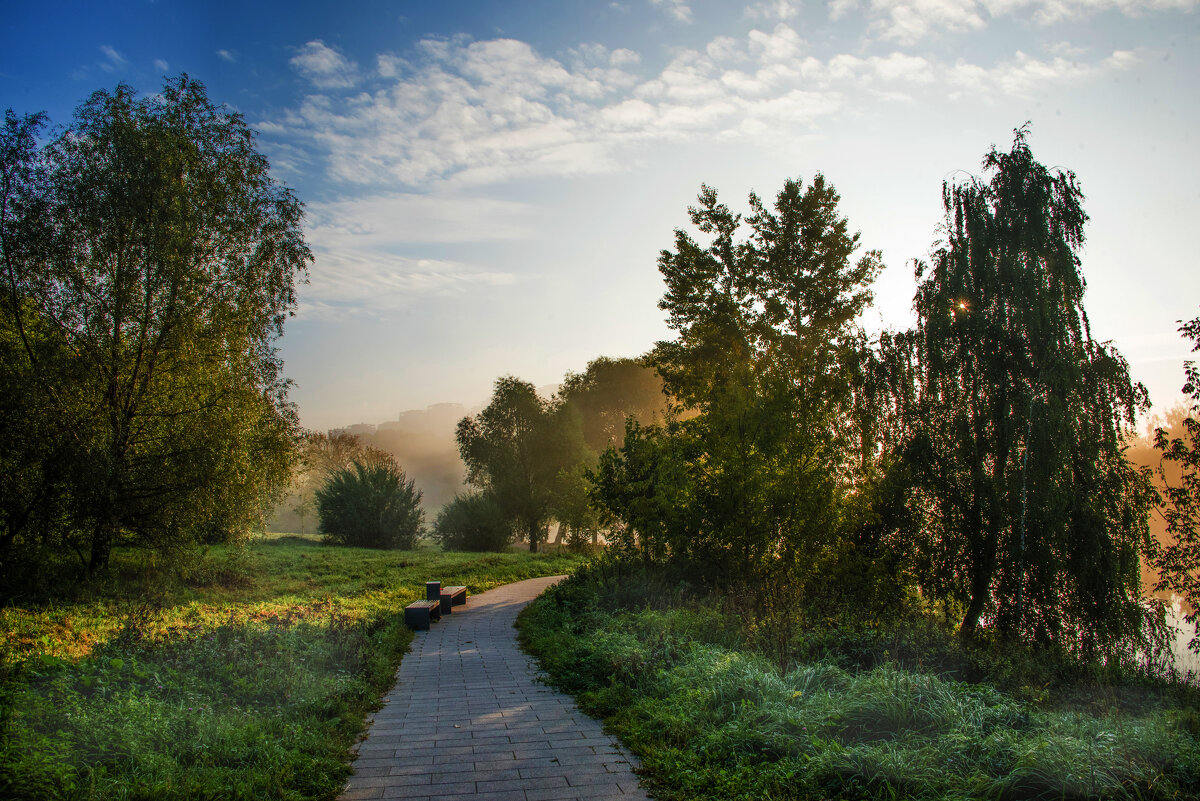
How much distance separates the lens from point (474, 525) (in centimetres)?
3681

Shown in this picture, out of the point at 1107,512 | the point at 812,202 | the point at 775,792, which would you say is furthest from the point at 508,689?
the point at 812,202

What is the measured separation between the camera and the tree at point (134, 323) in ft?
46.4

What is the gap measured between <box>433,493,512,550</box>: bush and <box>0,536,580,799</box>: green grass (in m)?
24.1

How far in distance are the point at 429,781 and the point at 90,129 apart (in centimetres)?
1774

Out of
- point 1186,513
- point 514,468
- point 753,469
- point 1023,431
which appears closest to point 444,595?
point 753,469

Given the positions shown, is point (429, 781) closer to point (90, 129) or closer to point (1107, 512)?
point (1107, 512)

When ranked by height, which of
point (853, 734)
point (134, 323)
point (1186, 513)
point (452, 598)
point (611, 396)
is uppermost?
point (611, 396)

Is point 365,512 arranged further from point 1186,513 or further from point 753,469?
point 1186,513

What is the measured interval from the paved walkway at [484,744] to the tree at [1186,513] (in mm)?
11213

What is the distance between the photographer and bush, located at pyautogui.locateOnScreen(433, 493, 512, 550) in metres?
36.8

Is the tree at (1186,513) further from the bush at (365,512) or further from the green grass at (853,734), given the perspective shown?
the bush at (365,512)

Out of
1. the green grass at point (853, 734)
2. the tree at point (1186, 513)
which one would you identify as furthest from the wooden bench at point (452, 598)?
the tree at point (1186, 513)

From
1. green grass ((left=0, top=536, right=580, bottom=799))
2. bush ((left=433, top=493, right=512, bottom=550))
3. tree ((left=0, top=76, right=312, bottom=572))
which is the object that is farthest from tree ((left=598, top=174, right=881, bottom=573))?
bush ((left=433, top=493, right=512, bottom=550))

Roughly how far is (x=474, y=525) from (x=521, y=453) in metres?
5.61
